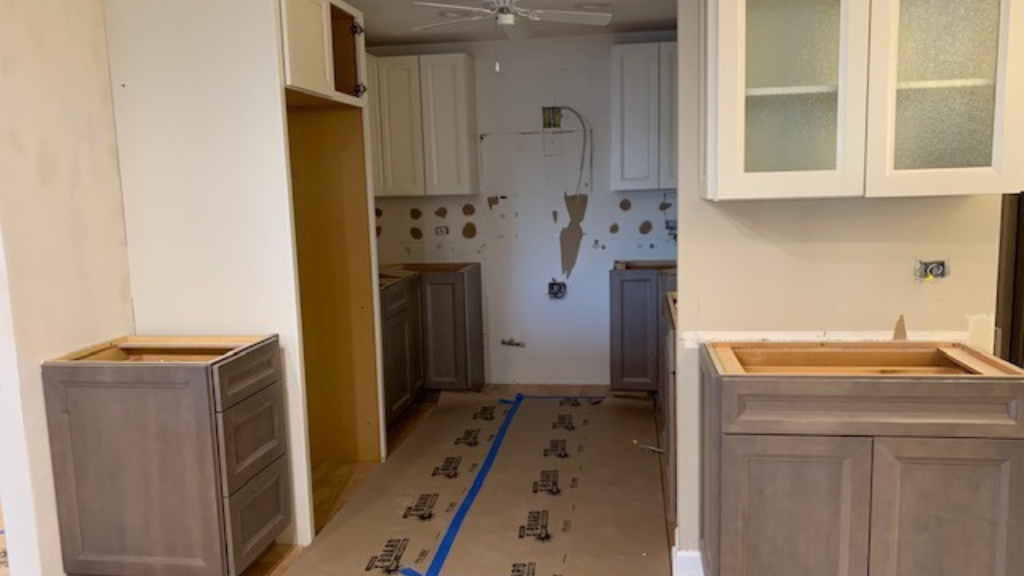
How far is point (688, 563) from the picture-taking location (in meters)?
2.74

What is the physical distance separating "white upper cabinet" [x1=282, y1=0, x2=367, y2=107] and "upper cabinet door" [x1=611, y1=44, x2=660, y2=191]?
1.80 m

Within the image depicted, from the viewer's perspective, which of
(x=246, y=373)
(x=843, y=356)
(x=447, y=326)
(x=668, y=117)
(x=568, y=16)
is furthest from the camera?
(x=447, y=326)

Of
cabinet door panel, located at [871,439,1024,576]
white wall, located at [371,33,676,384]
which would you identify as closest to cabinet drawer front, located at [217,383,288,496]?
cabinet door panel, located at [871,439,1024,576]

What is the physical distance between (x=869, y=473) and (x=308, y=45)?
102 inches

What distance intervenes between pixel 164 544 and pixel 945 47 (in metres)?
2.99

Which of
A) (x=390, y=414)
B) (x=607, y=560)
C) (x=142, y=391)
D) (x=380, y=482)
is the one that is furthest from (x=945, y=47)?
(x=390, y=414)

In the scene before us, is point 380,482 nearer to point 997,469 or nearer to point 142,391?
point 142,391

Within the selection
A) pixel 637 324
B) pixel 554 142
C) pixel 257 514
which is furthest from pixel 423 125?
pixel 257 514

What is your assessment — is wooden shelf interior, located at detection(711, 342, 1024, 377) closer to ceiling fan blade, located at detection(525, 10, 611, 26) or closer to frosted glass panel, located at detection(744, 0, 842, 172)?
frosted glass panel, located at detection(744, 0, 842, 172)

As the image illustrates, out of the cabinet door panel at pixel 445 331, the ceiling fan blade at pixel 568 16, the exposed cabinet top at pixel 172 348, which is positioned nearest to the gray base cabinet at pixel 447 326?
the cabinet door panel at pixel 445 331

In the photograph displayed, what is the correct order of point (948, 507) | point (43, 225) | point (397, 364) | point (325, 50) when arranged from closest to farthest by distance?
point (948, 507) < point (43, 225) < point (325, 50) < point (397, 364)

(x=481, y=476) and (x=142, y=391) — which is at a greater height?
(x=142, y=391)

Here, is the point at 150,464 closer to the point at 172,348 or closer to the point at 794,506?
the point at 172,348

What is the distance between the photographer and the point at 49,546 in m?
2.61
